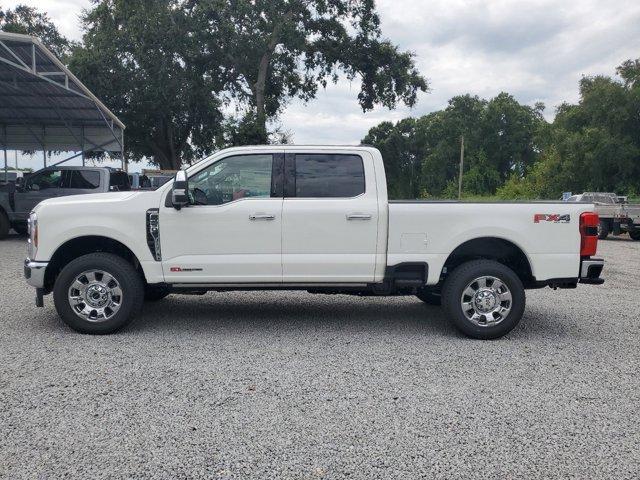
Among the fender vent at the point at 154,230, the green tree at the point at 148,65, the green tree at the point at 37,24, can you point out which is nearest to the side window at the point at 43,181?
the fender vent at the point at 154,230

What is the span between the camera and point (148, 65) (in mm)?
27422

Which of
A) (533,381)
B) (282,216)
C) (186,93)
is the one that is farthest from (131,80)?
(533,381)

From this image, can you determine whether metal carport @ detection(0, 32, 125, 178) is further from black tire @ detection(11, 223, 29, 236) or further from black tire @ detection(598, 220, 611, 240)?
black tire @ detection(598, 220, 611, 240)

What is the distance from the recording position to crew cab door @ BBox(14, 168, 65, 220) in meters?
14.2

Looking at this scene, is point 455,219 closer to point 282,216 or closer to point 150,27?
point 282,216

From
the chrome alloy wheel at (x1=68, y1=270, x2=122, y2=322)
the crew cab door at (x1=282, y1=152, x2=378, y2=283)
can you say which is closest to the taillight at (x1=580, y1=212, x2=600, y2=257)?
the crew cab door at (x1=282, y1=152, x2=378, y2=283)

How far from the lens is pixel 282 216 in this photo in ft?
18.8

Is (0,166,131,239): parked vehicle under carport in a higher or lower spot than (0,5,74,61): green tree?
lower

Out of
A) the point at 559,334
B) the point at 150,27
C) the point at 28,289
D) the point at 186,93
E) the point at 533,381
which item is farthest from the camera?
the point at 186,93

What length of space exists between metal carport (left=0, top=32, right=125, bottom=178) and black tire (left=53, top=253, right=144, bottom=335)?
31.7 ft

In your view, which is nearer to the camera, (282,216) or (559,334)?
(282,216)

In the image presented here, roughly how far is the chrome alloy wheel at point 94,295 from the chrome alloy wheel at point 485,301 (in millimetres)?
3557

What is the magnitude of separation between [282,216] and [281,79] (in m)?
26.0

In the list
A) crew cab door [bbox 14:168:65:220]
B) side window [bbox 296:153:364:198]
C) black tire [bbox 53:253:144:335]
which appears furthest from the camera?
crew cab door [bbox 14:168:65:220]
